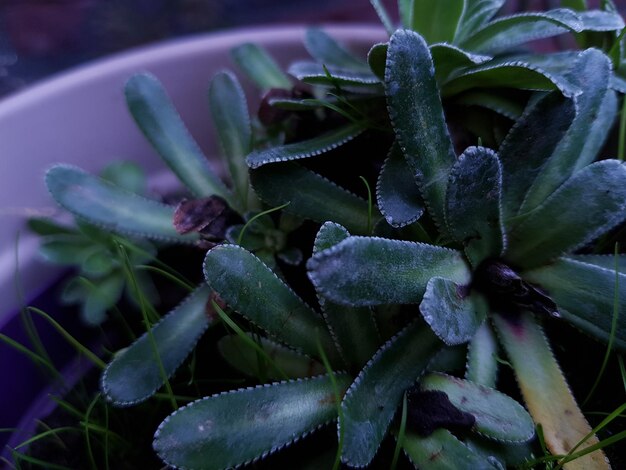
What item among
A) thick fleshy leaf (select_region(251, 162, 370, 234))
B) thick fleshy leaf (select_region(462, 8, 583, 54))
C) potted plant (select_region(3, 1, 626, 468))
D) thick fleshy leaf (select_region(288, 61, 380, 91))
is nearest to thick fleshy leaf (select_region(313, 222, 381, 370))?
potted plant (select_region(3, 1, 626, 468))

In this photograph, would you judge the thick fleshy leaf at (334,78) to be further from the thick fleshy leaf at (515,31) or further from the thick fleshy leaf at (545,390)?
the thick fleshy leaf at (545,390)

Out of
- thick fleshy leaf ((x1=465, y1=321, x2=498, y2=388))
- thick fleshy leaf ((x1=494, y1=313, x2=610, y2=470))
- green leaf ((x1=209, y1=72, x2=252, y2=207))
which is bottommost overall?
thick fleshy leaf ((x1=494, y1=313, x2=610, y2=470))

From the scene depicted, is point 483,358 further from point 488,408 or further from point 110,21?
point 110,21

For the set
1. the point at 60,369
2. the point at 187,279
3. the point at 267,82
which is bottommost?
the point at 60,369

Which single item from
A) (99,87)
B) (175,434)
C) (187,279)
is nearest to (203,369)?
(187,279)

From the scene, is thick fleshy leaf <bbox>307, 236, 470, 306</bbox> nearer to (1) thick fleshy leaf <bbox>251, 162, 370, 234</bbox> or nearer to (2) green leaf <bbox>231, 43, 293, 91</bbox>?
Result: (1) thick fleshy leaf <bbox>251, 162, 370, 234</bbox>

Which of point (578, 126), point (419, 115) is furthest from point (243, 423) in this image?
point (578, 126)

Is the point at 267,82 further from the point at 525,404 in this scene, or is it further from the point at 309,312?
the point at 525,404
